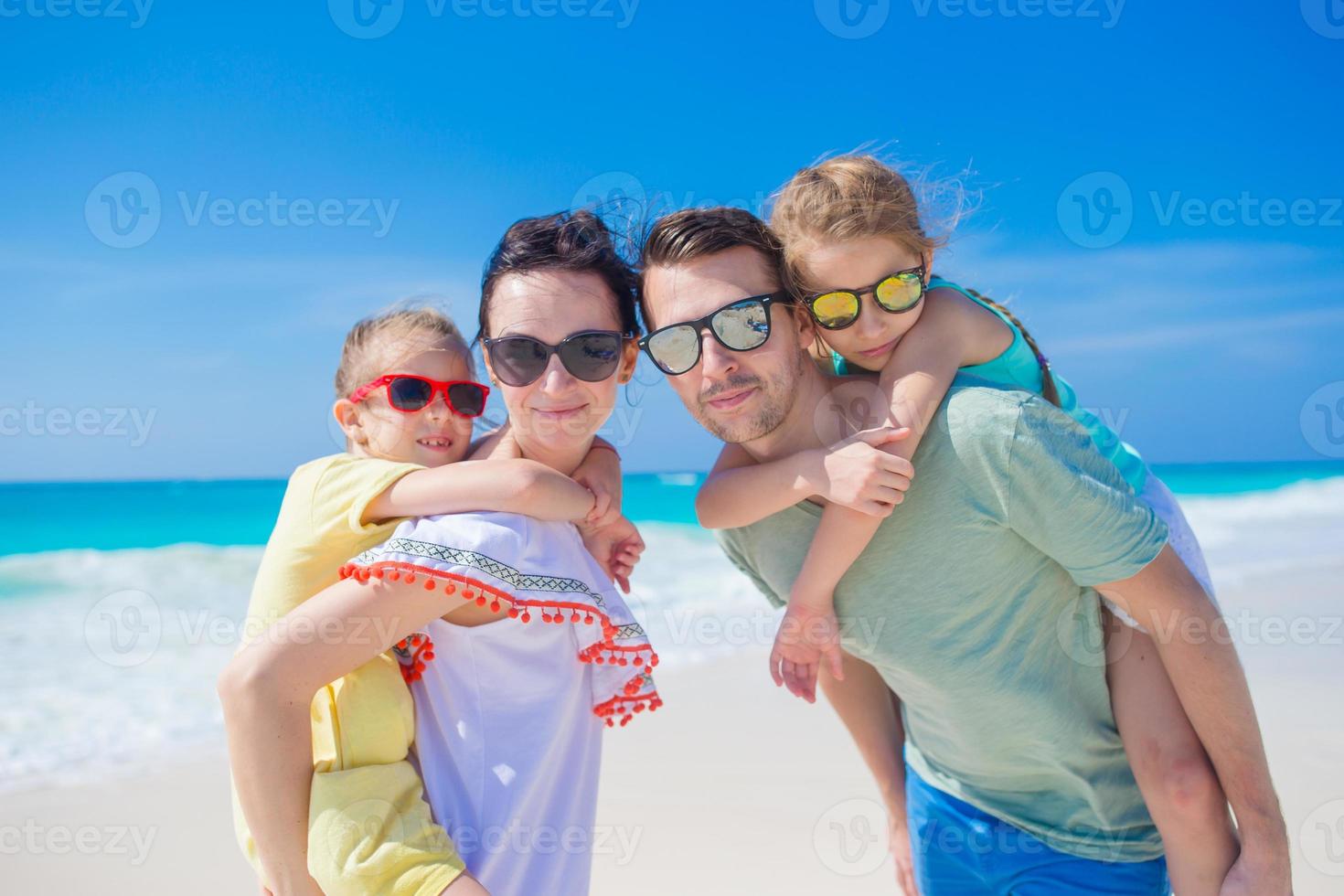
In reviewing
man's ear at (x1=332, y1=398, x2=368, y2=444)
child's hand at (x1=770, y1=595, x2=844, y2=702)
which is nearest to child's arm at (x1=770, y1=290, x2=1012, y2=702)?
child's hand at (x1=770, y1=595, x2=844, y2=702)

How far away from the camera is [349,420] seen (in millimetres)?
3051

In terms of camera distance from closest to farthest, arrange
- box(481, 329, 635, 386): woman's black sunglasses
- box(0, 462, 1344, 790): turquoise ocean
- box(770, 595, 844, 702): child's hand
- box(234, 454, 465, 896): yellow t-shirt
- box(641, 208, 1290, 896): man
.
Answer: box(234, 454, 465, 896): yellow t-shirt, box(641, 208, 1290, 896): man, box(481, 329, 635, 386): woman's black sunglasses, box(770, 595, 844, 702): child's hand, box(0, 462, 1344, 790): turquoise ocean

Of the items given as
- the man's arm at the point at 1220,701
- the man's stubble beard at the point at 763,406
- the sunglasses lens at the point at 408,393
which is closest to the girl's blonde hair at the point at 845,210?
the man's stubble beard at the point at 763,406

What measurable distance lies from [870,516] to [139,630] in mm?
11503

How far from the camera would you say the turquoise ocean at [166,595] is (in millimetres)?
7555

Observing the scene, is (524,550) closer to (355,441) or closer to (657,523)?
(355,441)

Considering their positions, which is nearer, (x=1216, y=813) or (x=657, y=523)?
(x=1216, y=813)

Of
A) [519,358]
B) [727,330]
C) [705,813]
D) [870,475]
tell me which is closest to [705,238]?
[727,330]

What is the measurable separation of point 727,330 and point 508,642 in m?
0.97

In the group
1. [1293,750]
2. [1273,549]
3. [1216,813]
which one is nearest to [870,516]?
[1216,813]

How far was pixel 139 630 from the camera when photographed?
11.4 metres

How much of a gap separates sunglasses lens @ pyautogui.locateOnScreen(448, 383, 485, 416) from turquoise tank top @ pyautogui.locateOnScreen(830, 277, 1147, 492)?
1104 millimetres

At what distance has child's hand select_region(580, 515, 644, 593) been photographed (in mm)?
2586

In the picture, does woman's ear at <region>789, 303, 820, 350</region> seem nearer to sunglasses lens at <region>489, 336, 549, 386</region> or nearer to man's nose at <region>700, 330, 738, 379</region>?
man's nose at <region>700, 330, 738, 379</region>
